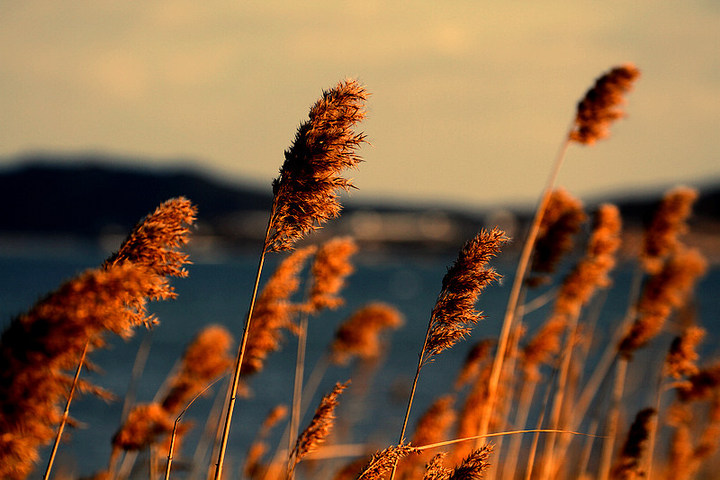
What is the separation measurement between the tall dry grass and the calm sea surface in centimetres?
17

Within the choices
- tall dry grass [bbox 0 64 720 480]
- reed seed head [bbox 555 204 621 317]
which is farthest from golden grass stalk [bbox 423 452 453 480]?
reed seed head [bbox 555 204 621 317]

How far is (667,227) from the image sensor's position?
15.7 ft

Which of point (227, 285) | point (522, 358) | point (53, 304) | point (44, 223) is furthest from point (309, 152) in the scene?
point (44, 223)

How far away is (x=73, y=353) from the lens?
1.60 metres

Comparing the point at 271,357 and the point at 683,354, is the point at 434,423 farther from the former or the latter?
the point at 271,357

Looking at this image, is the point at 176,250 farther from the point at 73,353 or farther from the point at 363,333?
the point at 363,333

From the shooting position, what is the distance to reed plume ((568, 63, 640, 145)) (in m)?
3.34

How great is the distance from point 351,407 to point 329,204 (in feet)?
18.3

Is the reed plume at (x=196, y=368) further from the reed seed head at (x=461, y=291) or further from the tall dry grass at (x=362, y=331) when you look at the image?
the reed seed head at (x=461, y=291)

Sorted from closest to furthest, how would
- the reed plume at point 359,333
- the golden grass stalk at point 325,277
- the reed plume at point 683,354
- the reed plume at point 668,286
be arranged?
the reed plume at point 683,354 < the golden grass stalk at point 325,277 < the reed plume at point 359,333 < the reed plume at point 668,286

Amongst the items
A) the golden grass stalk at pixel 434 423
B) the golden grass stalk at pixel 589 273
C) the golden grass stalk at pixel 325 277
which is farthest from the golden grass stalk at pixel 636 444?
the golden grass stalk at pixel 325 277

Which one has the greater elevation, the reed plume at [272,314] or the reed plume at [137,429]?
the reed plume at [272,314]

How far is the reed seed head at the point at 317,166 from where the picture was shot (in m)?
2.21

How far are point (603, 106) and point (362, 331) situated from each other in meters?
1.96
